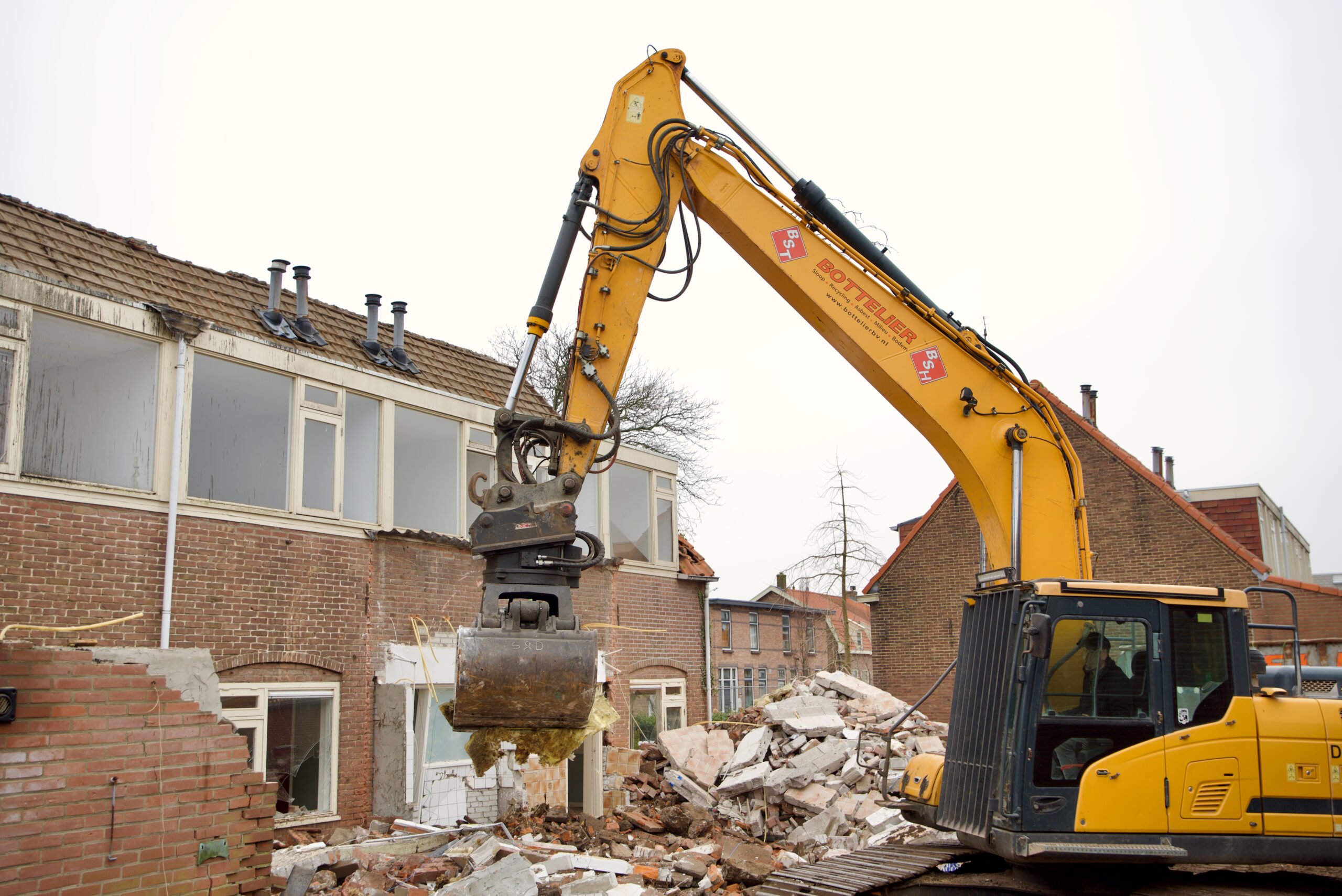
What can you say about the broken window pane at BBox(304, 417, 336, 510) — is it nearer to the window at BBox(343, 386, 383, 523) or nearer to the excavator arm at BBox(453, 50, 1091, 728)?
the window at BBox(343, 386, 383, 523)

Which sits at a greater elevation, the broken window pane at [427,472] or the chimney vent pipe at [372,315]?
the chimney vent pipe at [372,315]

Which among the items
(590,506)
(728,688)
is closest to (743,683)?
(728,688)

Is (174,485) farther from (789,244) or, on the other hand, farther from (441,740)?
(789,244)

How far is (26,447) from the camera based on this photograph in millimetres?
8898

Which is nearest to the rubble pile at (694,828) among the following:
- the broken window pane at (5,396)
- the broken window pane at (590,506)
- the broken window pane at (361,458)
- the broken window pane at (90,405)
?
the broken window pane at (590,506)

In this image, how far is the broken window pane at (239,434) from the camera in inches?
403

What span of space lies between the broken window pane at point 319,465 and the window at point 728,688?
108 feet

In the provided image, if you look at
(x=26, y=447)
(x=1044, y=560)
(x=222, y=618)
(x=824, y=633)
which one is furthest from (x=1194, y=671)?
(x=824, y=633)

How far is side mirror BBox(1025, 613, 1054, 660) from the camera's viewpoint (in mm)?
5938

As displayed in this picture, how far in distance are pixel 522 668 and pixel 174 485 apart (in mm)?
5687

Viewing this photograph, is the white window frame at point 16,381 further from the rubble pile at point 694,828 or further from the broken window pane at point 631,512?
the broken window pane at point 631,512

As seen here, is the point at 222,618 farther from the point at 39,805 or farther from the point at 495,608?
the point at 495,608

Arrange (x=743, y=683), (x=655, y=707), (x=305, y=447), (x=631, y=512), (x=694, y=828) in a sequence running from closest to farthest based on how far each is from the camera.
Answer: (x=305, y=447) < (x=694, y=828) < (x=655, y=707) < (x=631, y=512) < (x=743, y=683)

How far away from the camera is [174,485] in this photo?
9.63 metres
